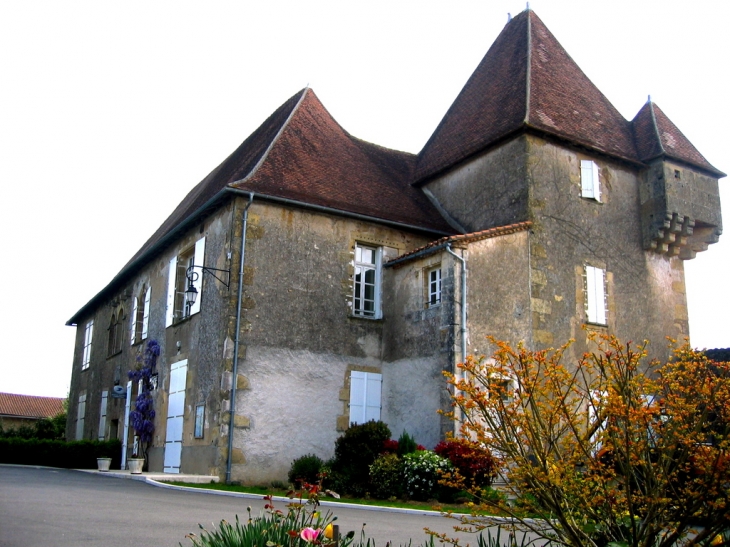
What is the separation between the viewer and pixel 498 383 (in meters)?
5.41

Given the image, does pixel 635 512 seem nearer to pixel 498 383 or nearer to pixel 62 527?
pixel 498 383

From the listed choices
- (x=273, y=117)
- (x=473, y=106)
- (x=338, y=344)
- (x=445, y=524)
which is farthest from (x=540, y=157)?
(x=445, y=524)

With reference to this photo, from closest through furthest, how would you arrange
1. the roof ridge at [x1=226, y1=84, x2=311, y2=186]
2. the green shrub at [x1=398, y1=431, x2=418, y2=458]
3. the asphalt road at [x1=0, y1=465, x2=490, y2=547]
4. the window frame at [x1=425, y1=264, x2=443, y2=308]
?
the asphalt road at [x1=0, y1=465, x2=490, y2=547]
the green shrub at [x1=398, y1=431, x2=418, y2=458]
the window frame at [x1=425, y1=264, x2=443, y2=308]
the roof ridge at [x1=226, y1=84, x2=311, y2=186]

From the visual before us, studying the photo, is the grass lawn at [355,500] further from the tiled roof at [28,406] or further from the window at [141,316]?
the tiled roof at [28,406]

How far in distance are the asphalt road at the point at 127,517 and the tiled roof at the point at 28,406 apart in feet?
147

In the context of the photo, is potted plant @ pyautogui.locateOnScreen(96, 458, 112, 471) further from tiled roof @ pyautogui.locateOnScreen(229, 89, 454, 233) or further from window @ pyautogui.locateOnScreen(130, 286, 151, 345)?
tiled roof @ pyautogui.locateOnScreen(229, 89, 454, 233)

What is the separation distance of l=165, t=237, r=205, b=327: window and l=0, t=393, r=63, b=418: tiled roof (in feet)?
127

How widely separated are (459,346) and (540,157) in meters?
5.05

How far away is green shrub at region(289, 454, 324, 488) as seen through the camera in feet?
47.3

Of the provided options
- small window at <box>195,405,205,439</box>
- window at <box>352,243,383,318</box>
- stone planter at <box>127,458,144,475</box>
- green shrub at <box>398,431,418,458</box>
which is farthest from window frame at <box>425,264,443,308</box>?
stone planter at <box>127,458,144,475</box>

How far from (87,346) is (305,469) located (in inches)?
629

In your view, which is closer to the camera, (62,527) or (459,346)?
(62,527)

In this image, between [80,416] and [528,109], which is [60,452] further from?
[528,109]

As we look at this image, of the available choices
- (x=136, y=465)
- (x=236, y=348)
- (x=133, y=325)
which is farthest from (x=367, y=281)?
(x=133, y=325)
